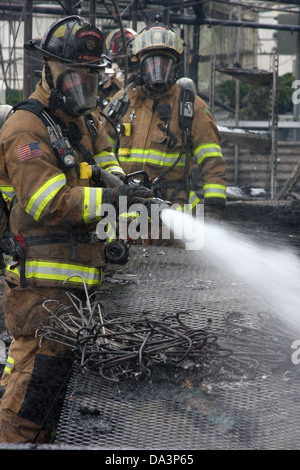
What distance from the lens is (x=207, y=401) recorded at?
2471 millimetres

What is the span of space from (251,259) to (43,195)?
206cm

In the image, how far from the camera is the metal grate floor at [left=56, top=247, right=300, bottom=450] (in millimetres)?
2236

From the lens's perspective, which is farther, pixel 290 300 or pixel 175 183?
pixel 175 183

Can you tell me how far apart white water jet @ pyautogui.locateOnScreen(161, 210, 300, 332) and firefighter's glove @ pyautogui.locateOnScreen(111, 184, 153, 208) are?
0.31 m

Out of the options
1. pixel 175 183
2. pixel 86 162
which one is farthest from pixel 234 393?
pixel 175 183

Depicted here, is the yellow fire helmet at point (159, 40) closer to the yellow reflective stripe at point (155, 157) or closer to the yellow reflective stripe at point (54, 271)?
the yellow reflective stripe at point (155, 157)

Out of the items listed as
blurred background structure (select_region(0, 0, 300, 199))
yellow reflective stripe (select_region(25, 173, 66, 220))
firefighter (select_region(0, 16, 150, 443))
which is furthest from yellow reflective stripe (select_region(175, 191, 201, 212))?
blurred background structure (select_region(0, 0, 300, 199))

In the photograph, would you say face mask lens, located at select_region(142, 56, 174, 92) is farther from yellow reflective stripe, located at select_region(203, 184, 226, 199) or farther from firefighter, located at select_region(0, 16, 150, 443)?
firefighter, located at select_region(0, 16, 150, 443)

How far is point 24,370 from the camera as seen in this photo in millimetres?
3355

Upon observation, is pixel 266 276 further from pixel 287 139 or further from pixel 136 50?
pixel 287 139

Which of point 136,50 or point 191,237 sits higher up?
point 136,50

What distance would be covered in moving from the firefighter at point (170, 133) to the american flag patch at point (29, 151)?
2.14 meters

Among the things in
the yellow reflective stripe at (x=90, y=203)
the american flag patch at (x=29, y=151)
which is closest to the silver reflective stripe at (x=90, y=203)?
the yellow reflective stripe at (x=90, y=203)

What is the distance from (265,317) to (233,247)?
1.54m
